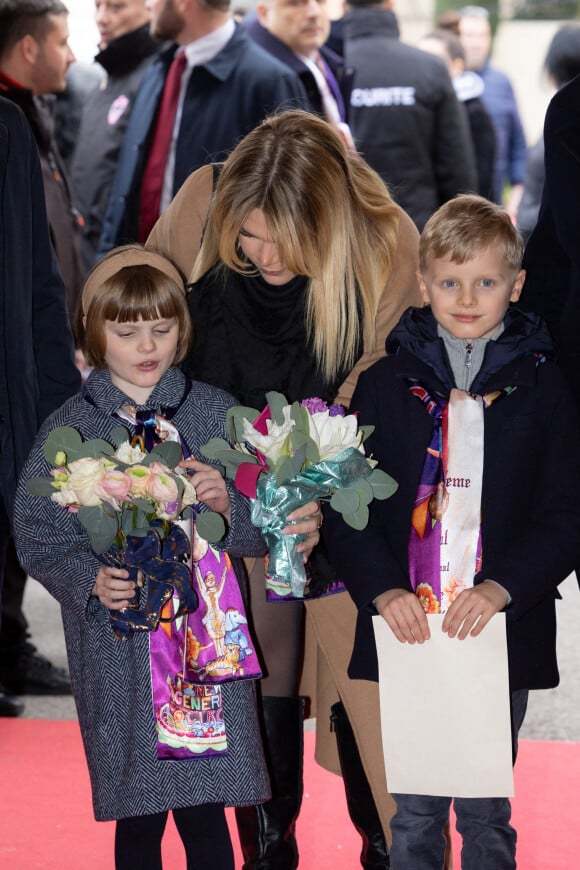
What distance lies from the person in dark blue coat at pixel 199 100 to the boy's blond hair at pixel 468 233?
244 centimetres

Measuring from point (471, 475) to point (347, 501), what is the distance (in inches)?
9.4

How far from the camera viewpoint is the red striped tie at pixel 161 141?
462 centimetres

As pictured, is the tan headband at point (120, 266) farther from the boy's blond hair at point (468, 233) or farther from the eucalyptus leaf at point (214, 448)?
the boy's blond hair at point (468, 233)

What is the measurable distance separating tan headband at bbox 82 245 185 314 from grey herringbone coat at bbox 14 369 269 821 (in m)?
0.20

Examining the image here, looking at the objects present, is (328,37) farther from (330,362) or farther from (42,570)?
(42,570)

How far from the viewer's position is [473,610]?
2025 mm

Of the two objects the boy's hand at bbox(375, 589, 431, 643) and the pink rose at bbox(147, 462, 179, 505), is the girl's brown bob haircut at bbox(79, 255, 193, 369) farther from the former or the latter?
the boy's hand at bbox(375, 589, 431, 643)

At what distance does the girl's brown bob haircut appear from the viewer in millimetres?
2168

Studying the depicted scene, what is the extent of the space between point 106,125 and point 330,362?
3.25 metres

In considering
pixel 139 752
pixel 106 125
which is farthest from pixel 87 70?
pixel 139 752

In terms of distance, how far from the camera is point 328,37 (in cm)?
577

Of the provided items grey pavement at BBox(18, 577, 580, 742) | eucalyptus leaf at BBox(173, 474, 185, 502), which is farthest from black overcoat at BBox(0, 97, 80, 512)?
grey pavement at BBox(18, 577, 580, 742)

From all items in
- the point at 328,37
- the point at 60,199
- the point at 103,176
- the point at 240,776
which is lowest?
the point at 240,776

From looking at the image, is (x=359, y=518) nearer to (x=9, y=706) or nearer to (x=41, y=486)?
(x=41, y=486)
